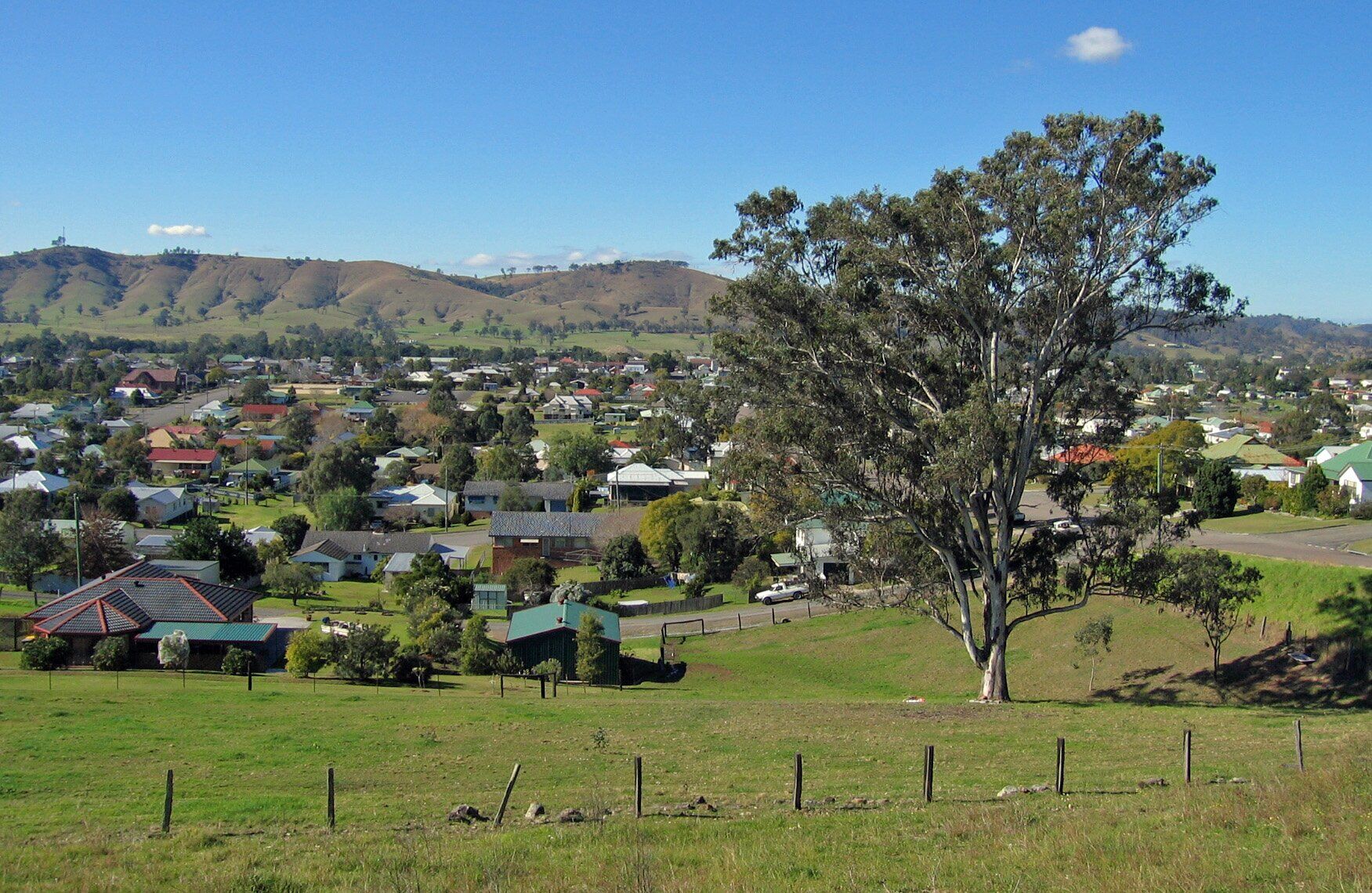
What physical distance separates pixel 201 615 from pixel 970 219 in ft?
93.0

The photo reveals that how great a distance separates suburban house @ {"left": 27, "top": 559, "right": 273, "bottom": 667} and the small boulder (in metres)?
24.0

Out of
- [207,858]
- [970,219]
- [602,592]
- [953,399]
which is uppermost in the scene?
[970,219]

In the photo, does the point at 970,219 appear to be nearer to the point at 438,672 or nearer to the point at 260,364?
the point at 438,672

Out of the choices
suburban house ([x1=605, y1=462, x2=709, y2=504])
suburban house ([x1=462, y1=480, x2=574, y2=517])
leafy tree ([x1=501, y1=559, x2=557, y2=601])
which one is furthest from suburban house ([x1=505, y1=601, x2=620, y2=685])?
suburban house ([x1=605, y1=462, x2=709, y2=504])

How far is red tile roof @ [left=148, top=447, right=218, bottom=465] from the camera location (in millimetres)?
90812

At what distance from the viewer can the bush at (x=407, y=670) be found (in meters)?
29.8

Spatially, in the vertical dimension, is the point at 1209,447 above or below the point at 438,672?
above

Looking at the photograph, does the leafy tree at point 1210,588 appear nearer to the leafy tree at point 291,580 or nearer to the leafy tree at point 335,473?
the leafy tree at point 291,580

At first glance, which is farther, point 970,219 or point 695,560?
point 695,560

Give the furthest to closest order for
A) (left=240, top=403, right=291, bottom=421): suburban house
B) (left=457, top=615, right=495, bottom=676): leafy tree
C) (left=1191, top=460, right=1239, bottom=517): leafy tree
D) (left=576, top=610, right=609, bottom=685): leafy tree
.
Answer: (left=240, top=403, right=291, bottom=421): suburban house, (left=1191, top=460, right=1239, bottom=517): leafy tree, (left=457, top=615, right=495, bottom=676): leafy tree, (left=576, top=610, right=609, bottom=685): leafy tree

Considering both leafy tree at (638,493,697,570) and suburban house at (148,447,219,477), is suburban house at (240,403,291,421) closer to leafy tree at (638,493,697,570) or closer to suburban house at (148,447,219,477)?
suburban house at (148,447,219,477)

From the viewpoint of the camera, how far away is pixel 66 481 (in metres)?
76.1

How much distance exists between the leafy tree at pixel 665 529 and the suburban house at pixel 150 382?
119372 mm

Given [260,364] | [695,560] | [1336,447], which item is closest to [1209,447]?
[1336,447]
